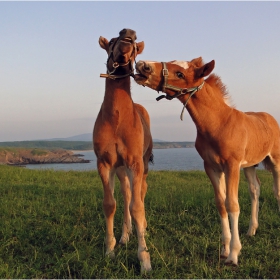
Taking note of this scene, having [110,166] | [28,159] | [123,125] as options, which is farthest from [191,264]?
[28,159]

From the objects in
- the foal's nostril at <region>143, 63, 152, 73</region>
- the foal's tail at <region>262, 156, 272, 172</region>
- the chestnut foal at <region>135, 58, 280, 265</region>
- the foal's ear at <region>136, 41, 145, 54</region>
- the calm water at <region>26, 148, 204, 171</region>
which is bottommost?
the calm water at <region>26, 148, 204, 171</region>

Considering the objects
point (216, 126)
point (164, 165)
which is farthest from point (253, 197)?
point (164, 165)

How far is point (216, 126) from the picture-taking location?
412 cm

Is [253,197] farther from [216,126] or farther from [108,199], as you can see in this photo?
[108,199]

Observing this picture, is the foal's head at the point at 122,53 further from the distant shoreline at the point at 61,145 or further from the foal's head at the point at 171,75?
the distant shoreline at the point at 61,145

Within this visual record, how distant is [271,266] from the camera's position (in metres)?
3.84

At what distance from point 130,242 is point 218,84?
106 inches

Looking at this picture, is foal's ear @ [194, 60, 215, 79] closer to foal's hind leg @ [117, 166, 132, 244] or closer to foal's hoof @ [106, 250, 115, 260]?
foal's hind leg @ [117, 166, 132, 244]

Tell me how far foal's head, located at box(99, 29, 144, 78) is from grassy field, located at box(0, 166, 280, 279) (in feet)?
7.88

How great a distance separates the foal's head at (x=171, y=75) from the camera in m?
3.75

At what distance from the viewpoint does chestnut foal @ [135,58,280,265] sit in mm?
3844

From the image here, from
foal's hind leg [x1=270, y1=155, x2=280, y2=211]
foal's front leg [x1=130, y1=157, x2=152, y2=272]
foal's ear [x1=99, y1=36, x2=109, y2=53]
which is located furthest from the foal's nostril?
foal's hind leg [x1=270, y1=155, x2=280, y2=211]

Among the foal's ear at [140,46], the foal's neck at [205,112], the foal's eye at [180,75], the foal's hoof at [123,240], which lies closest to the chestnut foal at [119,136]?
the foal's ear at [140,46]

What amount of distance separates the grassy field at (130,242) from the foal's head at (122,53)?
94.6 inches
